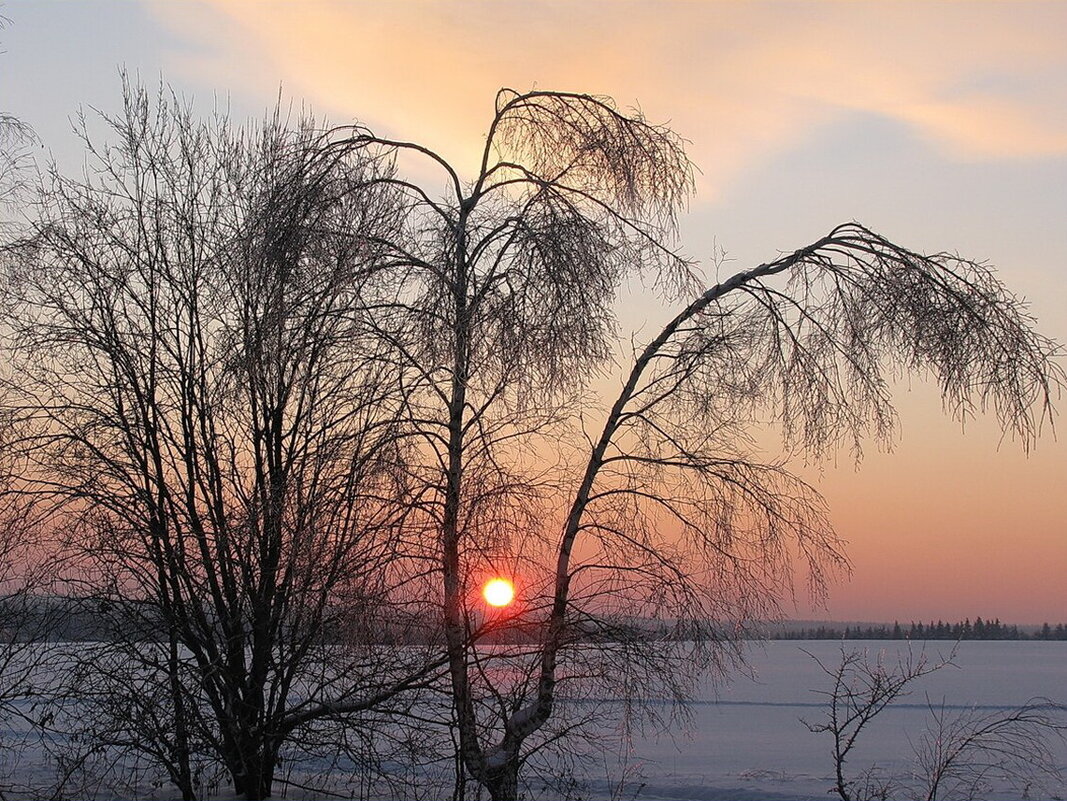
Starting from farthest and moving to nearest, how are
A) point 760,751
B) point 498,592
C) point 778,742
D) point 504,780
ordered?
point 778,742 < point 760,751 < point 504,780 < point 498,592

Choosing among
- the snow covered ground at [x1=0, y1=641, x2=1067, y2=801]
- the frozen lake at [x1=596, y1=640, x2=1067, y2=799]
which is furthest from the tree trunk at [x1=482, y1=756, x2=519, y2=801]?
the frozen lake at [x1=596, y1=640, x2=1067, y2=799]

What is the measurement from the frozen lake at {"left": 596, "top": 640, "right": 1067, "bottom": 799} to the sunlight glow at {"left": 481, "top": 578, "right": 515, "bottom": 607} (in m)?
1.55

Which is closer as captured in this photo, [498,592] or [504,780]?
[498,592]

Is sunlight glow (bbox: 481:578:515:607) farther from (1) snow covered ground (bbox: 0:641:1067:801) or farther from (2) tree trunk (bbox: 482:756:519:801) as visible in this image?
(1) snow covered ground (bbox: 0:641:1067:801)

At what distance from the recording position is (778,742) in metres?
17.0

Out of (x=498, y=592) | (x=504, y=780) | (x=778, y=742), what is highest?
(x=498, y=592)

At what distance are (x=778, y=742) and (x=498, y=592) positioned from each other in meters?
11.2

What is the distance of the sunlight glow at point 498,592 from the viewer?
24.3ft

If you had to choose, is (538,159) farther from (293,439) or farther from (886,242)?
(293,439)

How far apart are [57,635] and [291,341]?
393 cm

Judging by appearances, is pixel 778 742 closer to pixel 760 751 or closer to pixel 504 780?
pixel 760 751

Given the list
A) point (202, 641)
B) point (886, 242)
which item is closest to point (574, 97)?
point (886, 242)

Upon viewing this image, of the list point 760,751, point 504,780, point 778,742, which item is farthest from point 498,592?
point 778,742

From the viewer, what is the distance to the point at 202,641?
9852mm
